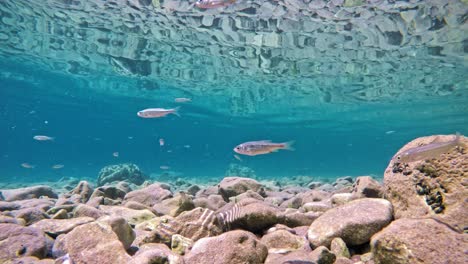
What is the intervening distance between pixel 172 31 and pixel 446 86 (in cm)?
2450

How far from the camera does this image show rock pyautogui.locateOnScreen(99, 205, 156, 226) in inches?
199

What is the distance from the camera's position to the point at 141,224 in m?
4.71

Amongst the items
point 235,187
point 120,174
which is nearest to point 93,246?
point 235,187

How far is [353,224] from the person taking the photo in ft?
10.7

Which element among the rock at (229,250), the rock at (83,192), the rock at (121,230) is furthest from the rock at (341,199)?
the rock at (83,192)

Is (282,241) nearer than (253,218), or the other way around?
(282,241)

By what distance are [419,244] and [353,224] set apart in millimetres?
815

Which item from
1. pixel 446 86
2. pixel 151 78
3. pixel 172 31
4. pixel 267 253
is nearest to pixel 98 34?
pixel 172 31

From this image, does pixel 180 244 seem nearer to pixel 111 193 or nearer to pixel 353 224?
pixel 353 224

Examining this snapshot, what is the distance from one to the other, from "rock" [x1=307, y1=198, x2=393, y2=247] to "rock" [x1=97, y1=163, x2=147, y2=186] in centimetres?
1774

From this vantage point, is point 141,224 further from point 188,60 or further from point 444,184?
point 188,60

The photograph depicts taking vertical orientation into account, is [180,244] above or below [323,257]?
below

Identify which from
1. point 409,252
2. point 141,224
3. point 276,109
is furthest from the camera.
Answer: point 276,109

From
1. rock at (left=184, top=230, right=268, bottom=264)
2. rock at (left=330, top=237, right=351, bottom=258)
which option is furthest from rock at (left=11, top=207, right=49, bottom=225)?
rock at (left=330, top=237, right=351, bottom=258)
